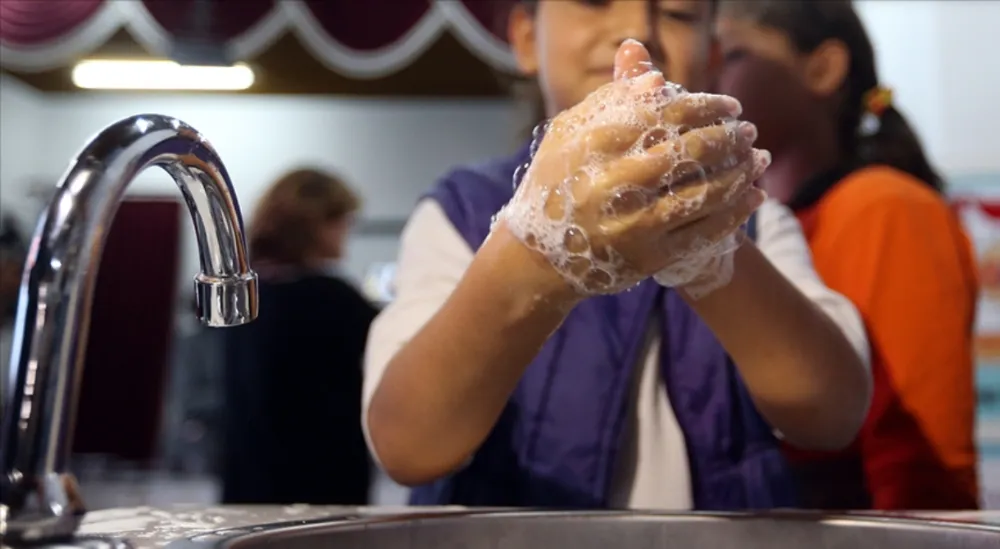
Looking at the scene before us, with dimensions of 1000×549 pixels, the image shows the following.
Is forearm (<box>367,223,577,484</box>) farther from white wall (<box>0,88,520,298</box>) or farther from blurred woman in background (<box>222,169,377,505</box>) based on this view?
white wall (<box>0,88,520,298</box>)

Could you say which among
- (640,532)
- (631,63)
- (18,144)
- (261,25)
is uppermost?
(18,144)

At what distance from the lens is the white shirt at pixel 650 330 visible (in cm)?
57

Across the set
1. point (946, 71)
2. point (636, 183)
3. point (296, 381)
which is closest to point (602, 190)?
point (636, 183)

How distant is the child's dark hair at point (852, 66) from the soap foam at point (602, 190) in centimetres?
66

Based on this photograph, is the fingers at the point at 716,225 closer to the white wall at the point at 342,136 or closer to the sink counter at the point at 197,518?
the sink counter at the point at 197,518

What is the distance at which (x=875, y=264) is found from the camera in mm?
858

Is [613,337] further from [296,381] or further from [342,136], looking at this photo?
[342,136]

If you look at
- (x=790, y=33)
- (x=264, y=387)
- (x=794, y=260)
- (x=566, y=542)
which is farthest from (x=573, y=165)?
(x=264, y=387)

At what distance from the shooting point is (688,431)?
591 mm

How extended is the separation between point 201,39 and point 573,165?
92 cm

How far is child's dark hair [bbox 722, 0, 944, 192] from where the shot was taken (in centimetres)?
99

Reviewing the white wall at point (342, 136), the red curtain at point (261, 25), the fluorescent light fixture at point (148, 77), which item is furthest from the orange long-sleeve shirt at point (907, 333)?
the white wall at point (342, 136)

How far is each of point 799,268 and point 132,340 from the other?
285cm

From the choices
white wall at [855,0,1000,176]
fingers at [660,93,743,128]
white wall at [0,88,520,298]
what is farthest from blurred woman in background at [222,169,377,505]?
white wall at [0,88,520,298]
